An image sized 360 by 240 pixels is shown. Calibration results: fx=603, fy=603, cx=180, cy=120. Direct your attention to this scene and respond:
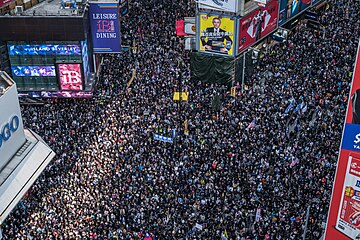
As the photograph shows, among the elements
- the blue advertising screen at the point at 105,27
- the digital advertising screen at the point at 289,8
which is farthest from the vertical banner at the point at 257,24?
the blue advertising screen at the point at 105,27

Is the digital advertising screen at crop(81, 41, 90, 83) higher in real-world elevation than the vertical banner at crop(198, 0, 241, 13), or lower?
lower

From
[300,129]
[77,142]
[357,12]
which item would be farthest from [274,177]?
[357,12]

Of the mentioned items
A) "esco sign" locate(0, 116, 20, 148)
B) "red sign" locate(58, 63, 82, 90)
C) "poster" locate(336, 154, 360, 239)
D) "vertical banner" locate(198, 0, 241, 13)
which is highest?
"vertical banner" locate(198, 0, 241, 13)

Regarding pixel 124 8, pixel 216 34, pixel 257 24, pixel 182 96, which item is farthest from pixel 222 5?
pixel 124 8

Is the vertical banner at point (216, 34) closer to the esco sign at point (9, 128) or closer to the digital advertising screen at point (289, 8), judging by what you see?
the digital advertising screen at point (289, 8)

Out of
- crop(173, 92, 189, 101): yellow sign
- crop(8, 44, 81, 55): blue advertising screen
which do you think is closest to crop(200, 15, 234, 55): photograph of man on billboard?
crop(173, 92, 189, 101): yellow sign

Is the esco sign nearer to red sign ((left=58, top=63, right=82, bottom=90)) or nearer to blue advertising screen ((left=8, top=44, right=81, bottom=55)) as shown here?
blue advertising screen ((left=8, top=44, right=81, bottom=55))

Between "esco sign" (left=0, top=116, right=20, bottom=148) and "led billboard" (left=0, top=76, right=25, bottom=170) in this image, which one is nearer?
"led billboard" (left=0, top=76, right=25, bottom=170)

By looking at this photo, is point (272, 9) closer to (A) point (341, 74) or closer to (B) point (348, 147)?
(A) point (341, 74)
